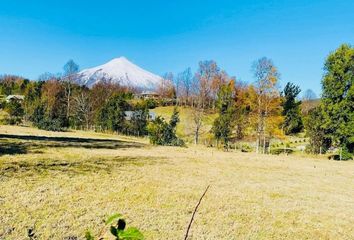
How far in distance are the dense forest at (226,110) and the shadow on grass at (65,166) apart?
656 inches

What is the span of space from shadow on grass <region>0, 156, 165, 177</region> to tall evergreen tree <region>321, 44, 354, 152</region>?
21462 mm

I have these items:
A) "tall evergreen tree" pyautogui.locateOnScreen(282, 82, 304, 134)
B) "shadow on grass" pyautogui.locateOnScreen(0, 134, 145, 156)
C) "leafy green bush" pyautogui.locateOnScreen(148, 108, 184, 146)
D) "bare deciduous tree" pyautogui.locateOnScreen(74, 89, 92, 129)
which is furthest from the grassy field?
"tall evergreen tree" pyautogui.locateOnScreen(282, 82, 304, 134)

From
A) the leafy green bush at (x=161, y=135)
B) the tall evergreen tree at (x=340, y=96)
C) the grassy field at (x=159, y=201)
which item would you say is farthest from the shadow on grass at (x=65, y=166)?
the tall evergreen tree at (x=340, y=96)

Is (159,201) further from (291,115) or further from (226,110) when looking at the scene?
(291,115)

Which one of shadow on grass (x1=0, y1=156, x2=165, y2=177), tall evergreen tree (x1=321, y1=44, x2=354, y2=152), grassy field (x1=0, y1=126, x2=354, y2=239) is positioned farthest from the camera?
tall evergreen tree (x1=321, y1=44, x2=354, y2=152)

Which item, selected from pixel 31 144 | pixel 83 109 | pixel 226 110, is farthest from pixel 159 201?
pixel 83 109

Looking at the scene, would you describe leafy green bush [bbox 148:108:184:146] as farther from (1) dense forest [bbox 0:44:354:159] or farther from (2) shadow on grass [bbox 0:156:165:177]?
(2) shadow on grass [bbox 0:156:165:177]

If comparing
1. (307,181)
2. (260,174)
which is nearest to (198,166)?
(260,174)

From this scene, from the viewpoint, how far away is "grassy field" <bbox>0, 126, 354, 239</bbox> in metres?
6.48

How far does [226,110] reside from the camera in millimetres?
43469

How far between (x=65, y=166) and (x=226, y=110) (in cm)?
3329

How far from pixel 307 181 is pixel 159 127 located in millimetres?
18163

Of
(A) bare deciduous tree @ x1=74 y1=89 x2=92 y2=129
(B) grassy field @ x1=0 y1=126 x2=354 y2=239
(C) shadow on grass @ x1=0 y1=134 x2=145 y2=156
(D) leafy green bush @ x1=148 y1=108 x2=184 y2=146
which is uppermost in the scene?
(A) bare deciduous tree @ x1=74 y1=89 x2=92 y2=129

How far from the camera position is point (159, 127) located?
101ft
